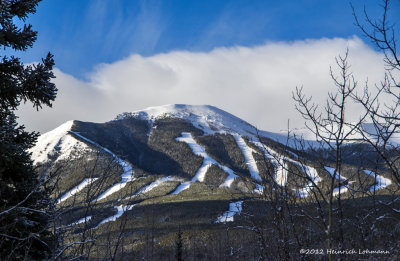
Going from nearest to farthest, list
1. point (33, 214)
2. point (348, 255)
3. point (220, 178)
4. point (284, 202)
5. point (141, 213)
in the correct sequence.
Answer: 1. point (348, 255)
2. point (284, 202)
3. point (33, 214)
4. point (141, 213)
5. point (220, 178)

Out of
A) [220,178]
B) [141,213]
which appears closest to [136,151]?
[220,178]

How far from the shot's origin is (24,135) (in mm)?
6059

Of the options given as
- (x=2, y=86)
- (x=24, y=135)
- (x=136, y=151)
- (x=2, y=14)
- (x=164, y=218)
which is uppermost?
(x=136, y=151)

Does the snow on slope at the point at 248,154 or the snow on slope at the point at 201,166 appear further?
the snow on slope at the point at 248,154

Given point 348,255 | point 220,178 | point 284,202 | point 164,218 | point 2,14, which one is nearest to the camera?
point 348,255

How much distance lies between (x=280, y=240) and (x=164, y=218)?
87788 mm

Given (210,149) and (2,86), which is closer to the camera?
(2,86)

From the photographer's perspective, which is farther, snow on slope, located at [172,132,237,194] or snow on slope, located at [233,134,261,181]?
snow on slope, located at [233,134,261,181]

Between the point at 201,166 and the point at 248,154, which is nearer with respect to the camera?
the point at 201,166

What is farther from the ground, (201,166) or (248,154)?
Result: (248,154)

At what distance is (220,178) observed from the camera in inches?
5792

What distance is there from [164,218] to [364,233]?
87.5 meters

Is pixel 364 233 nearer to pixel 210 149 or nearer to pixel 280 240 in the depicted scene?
pixel 280 240

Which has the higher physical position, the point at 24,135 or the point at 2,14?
the point at 2,14
